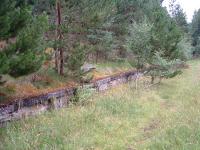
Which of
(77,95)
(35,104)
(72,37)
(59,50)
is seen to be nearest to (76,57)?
(59,50)

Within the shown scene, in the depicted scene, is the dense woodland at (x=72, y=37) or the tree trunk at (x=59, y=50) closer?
the dense woodland at (x=72, y=37)

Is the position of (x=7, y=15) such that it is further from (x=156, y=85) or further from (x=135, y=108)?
(x=156, y=85)

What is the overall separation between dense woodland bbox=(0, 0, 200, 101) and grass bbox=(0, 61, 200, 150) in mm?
2104

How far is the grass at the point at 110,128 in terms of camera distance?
11.7 meters

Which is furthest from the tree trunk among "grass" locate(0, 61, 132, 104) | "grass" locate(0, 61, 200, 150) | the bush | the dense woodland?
"grass" locate(0, 61, 200, 150)

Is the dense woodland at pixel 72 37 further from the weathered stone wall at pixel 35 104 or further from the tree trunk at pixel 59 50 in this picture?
the weathered stone wall at pixel 35 104

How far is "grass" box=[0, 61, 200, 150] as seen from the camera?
38.3 feet

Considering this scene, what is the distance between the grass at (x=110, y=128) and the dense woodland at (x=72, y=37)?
2104 millimetres

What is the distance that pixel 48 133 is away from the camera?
12.6 meters

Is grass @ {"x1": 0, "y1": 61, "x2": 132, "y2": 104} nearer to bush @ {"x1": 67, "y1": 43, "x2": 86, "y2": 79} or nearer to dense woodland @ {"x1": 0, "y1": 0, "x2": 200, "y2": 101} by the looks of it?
dense woodland @ {"x1": 0, "y1": 0, "x2": 200, "y2": 101}

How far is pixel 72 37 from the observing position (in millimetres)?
24047

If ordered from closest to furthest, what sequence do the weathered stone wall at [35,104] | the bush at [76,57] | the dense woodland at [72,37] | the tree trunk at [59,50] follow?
the dense woodland at [72,37], the weathered stone wall at [35,104], the bush at [76,57], the tree trunk at [59,50]

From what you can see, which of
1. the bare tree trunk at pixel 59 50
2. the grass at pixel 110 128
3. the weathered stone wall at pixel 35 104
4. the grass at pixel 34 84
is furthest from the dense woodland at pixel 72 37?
the grass at pixel 110 128

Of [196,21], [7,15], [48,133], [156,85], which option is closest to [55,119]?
[48,133]
